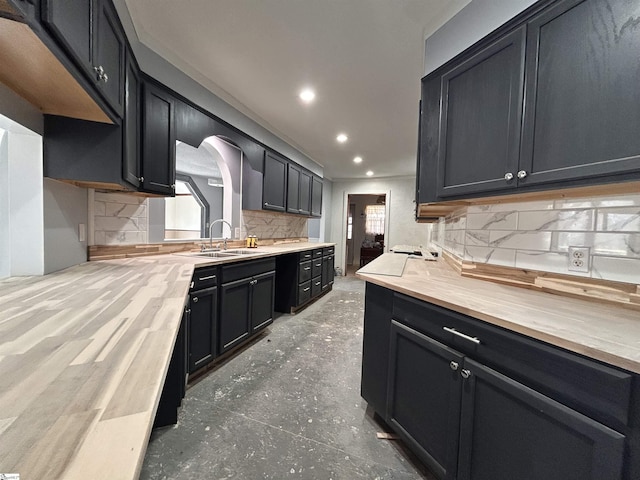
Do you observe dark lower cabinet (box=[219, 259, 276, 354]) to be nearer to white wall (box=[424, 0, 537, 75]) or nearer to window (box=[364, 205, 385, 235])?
white wall (box=[424, 0, 537, 75])

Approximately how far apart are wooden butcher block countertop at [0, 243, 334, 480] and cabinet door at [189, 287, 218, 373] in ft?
2.54

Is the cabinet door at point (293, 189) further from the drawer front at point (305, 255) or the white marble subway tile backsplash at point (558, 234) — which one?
the white marble subway tile backsplash at point (558, 234)

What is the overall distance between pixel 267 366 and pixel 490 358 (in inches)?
68.8

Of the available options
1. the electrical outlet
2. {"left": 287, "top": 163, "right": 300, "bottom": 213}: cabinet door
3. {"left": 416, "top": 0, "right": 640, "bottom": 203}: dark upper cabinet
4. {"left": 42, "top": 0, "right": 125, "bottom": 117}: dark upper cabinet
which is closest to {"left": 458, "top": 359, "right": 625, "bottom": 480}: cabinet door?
the electrical outlet

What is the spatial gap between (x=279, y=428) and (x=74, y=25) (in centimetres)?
207

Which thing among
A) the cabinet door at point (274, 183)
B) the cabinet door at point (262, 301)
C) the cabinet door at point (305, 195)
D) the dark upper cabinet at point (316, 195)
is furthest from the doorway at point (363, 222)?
the cabinet door at point (262, 301)

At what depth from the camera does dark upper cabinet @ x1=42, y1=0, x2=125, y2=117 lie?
33.8 inches

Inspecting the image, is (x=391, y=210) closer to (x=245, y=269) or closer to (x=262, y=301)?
(x=262, y=301)

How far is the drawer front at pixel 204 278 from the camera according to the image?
1830 mm

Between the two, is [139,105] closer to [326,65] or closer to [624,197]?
[326,65]

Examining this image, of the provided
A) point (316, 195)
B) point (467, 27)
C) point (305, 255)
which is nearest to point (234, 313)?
point (305, 255)

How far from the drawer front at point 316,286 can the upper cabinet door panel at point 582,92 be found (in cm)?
318

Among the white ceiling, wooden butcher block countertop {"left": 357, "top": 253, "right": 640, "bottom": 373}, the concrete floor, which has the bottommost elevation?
the concrete floor

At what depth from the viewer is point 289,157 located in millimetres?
4105
